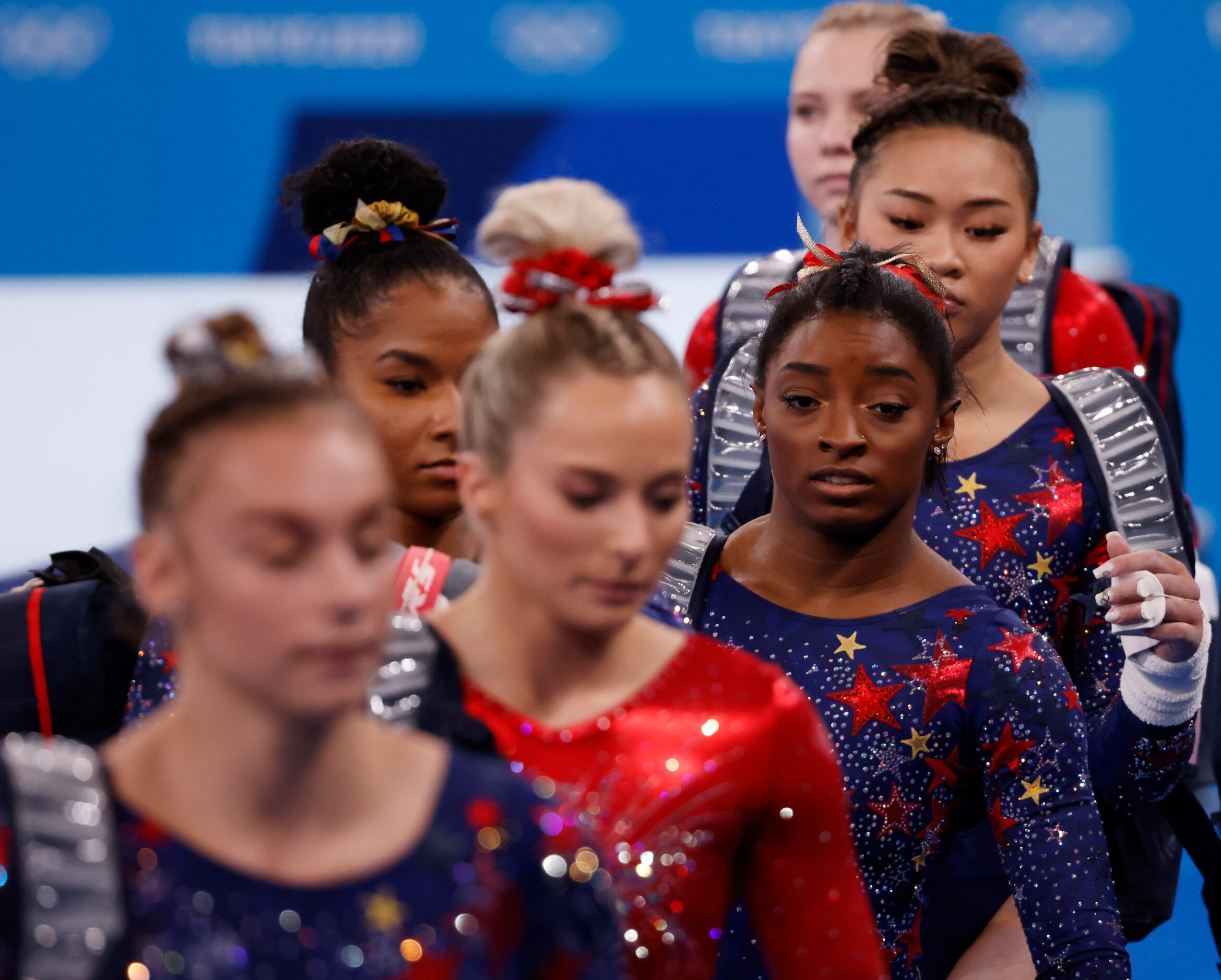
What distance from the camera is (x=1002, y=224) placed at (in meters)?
2.64

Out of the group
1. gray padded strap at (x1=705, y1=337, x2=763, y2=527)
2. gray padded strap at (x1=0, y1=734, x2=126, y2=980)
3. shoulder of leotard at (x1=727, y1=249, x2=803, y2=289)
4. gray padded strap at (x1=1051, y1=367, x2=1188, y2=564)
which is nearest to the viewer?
gray padded strap at (x1=0, y1=734, x2=126, y2=980)

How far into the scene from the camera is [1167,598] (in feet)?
6.77

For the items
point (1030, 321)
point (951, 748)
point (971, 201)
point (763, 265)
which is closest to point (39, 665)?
point (951, 748)

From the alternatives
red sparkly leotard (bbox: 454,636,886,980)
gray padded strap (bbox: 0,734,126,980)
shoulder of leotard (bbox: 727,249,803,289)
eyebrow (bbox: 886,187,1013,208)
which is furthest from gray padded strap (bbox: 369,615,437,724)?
shoulder of leotard (bbox: 727,249,803,289)

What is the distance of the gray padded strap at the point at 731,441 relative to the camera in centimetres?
262

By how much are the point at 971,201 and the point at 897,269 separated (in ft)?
1.64

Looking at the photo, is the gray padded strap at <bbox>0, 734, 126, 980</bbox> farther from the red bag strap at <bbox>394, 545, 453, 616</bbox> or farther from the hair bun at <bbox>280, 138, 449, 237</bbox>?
the hair bun at <bbox>280, 138, 449, 237</bbox>

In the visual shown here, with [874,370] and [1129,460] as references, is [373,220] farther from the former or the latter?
[1129,460]

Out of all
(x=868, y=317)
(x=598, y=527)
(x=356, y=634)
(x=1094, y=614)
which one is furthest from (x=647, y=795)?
(x=1094, y=614)

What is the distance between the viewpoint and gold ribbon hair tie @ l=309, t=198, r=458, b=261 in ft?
7.48

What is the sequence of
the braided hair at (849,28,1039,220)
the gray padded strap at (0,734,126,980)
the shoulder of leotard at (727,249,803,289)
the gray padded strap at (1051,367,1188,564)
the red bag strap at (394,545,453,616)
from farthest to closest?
the shoulder of leotard at (727,249,803,289) → the braided hair at (849,28,1039,220) → the gray padded strap at (1051,367,1188,564) → the red bag strap at (394,545,453,616) → the gray padded strap at (0,734,126,980)

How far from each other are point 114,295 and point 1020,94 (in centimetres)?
388

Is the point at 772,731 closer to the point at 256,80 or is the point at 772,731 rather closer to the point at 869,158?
the point at 869,158

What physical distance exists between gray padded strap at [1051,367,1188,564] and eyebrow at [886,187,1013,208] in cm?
31
